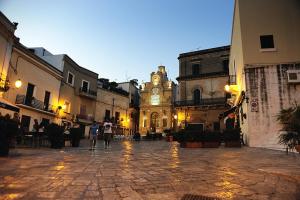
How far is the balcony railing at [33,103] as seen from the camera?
1905 cm

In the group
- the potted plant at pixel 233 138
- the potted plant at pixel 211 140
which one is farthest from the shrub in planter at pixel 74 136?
the potted plant at pixel 233 138

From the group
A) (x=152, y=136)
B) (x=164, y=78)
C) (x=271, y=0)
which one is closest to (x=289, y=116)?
(x=271, y=0)

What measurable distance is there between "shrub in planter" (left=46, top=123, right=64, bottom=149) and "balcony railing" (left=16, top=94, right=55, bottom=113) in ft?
34.6

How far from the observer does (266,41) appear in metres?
13.2

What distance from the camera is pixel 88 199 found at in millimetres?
2648

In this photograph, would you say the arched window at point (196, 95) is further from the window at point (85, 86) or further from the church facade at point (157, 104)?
the window at point (85, 86)

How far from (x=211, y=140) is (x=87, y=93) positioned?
21691 millimetres

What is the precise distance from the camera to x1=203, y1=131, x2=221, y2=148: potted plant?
1266 cm

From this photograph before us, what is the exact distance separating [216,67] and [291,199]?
28455 millimetres

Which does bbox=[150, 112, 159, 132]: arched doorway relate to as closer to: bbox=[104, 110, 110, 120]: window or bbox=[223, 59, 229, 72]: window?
bbox=[104, 110, 110, 120]: window

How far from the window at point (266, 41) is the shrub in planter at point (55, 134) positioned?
42.1ft

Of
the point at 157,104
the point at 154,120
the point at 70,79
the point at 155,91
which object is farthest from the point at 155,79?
the point at 70,79

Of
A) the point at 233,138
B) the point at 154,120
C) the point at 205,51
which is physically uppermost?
the point at 205,51

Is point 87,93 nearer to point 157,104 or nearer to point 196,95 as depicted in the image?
point 157,104
